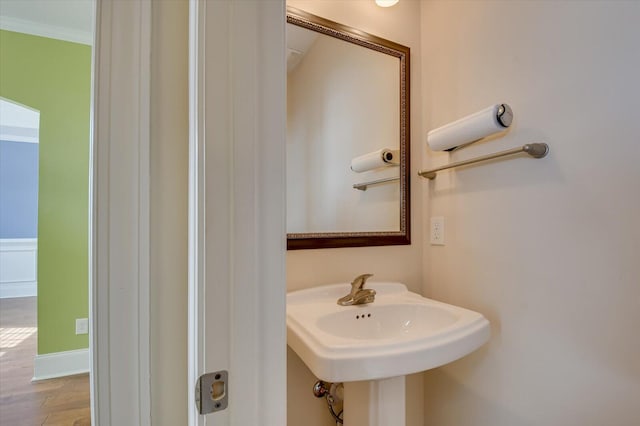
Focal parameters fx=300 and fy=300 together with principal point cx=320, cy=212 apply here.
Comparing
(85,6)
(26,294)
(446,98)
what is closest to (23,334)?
(26,294)

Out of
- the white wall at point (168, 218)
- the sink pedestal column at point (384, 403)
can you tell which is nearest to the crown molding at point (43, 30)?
the white wall at point (168, 218)

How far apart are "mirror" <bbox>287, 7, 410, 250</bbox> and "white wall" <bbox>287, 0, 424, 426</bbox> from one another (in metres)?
0.04

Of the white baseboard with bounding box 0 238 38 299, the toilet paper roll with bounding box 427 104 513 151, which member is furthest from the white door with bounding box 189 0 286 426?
the white baseboard with bounding box 0 238 38 299

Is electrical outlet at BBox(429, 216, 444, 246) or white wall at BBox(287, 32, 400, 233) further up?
white wall at BBox(287, 32, 400, 233)

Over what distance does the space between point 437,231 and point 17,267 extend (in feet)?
19.5

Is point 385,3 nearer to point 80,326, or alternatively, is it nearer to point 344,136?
point 344,136

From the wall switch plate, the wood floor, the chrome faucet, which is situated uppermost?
the chrome faucet

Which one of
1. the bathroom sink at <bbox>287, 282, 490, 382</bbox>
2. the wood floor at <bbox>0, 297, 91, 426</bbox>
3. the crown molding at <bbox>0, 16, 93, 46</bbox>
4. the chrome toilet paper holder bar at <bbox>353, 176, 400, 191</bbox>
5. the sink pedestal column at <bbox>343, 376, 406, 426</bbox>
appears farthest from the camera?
the crown molding at <bbox>0, 16, 93, 46</bbox>

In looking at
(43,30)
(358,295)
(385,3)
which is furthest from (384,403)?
(43,30)

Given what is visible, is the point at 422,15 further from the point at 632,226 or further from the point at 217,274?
the point at 217,274

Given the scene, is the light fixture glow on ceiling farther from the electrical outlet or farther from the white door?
the white door

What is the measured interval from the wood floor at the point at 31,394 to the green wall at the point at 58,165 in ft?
0.74

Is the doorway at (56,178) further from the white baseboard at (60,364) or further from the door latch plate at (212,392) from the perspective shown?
the door latch plate at (212,392)

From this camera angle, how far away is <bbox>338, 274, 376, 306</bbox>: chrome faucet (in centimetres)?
Answer: 104
